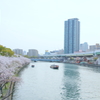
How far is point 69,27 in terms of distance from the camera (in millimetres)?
106062

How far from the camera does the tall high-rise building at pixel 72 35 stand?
338 ft

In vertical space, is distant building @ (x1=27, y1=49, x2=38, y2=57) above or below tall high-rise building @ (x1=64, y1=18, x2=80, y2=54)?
below

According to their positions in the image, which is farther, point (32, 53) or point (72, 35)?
point (32, 53)

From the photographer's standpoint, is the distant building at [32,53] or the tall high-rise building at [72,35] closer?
the tall high-rise building at [72,35]

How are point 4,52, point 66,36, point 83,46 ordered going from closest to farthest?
point 4,52, point 66,36, point 83,46

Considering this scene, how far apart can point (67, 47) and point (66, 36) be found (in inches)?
345

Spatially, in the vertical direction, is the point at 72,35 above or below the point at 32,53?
above

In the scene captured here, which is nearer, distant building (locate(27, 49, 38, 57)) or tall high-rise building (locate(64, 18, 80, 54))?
tall high-rise building (locate(64, 18, 80, 54))

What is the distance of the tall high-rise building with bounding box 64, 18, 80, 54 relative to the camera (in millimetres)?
103062

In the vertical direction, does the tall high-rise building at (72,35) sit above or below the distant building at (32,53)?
above

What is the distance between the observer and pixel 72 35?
10244 centimetres

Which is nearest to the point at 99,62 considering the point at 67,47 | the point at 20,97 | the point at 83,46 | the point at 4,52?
the point at 4,52

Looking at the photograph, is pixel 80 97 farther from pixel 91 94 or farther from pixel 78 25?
pixel 78 25

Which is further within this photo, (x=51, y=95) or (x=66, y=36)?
(x=66, y=36)
